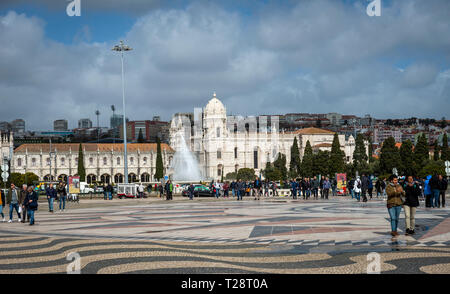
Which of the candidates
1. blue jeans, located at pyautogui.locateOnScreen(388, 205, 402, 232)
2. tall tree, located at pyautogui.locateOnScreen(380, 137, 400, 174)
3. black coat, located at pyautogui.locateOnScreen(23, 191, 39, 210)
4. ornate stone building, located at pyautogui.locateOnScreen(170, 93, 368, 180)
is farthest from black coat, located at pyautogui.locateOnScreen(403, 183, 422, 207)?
ornate stone building, located at pyautogui.locateOnScreen(170, 93, 368, 180)

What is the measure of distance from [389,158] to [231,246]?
60359 millimetres

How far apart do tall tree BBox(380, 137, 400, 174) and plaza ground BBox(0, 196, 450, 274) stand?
172ft

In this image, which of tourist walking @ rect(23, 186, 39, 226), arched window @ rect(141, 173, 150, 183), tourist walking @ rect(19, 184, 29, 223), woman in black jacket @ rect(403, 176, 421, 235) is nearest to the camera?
woman in black jacket @ rect(403, 176, 421, 235)

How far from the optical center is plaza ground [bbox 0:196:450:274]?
8.46m

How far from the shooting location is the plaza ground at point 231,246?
27.8 feet

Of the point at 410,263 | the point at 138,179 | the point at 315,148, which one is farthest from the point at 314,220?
the point at 315,148

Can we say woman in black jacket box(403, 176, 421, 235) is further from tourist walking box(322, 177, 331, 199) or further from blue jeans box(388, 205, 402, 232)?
tourist walking box(322, 177, 331, 199)

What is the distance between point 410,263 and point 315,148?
4440 inches

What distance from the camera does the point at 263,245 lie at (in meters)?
11.1

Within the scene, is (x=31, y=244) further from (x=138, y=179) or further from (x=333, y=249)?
(x=138, y=179)

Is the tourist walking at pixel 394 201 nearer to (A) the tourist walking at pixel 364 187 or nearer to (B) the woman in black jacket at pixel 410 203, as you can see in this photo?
(B) the woman in black jacket at pixel 410 203

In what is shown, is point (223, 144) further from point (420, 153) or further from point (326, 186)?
point (326, 186)

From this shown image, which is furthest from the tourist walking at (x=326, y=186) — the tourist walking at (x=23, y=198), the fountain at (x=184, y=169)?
the fountain at (x=184, y=169)
